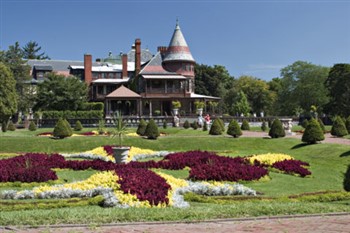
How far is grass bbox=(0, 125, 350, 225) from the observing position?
7836 millimetres

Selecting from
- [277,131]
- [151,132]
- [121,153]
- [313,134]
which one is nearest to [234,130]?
[277,131]

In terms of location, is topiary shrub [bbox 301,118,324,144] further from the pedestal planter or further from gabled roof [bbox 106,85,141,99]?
gabled roof [bbox 106,85,141,99]

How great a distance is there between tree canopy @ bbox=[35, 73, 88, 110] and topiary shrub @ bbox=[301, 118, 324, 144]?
A: 39.1 meters

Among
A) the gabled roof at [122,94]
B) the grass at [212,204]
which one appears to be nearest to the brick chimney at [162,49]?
the gabled roof at [122,94]

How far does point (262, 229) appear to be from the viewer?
7.19m

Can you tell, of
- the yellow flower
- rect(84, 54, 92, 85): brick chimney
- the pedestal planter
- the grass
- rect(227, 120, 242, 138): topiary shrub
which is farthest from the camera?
rect(84, 54, 92, 85): brick chimney

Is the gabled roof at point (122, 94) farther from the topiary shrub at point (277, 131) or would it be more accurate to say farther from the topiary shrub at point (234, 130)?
the topiary shrub at point (277, 131)

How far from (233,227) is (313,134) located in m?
17.9

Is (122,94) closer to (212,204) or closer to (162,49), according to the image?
(162,49)

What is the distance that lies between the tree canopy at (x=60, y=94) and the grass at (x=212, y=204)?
74.8ft

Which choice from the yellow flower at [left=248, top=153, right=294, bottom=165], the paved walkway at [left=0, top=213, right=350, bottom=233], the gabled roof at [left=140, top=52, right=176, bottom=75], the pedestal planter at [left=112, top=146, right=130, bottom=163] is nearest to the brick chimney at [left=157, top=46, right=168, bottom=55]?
the gabled roof at [left=140, top=52, right=176, bottom=75]

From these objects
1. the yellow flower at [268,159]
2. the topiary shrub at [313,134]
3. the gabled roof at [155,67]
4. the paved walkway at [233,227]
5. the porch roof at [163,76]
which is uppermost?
the gabled roof at [155,67]

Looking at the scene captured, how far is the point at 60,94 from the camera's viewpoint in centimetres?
5703

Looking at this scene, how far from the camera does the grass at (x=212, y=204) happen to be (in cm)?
784
